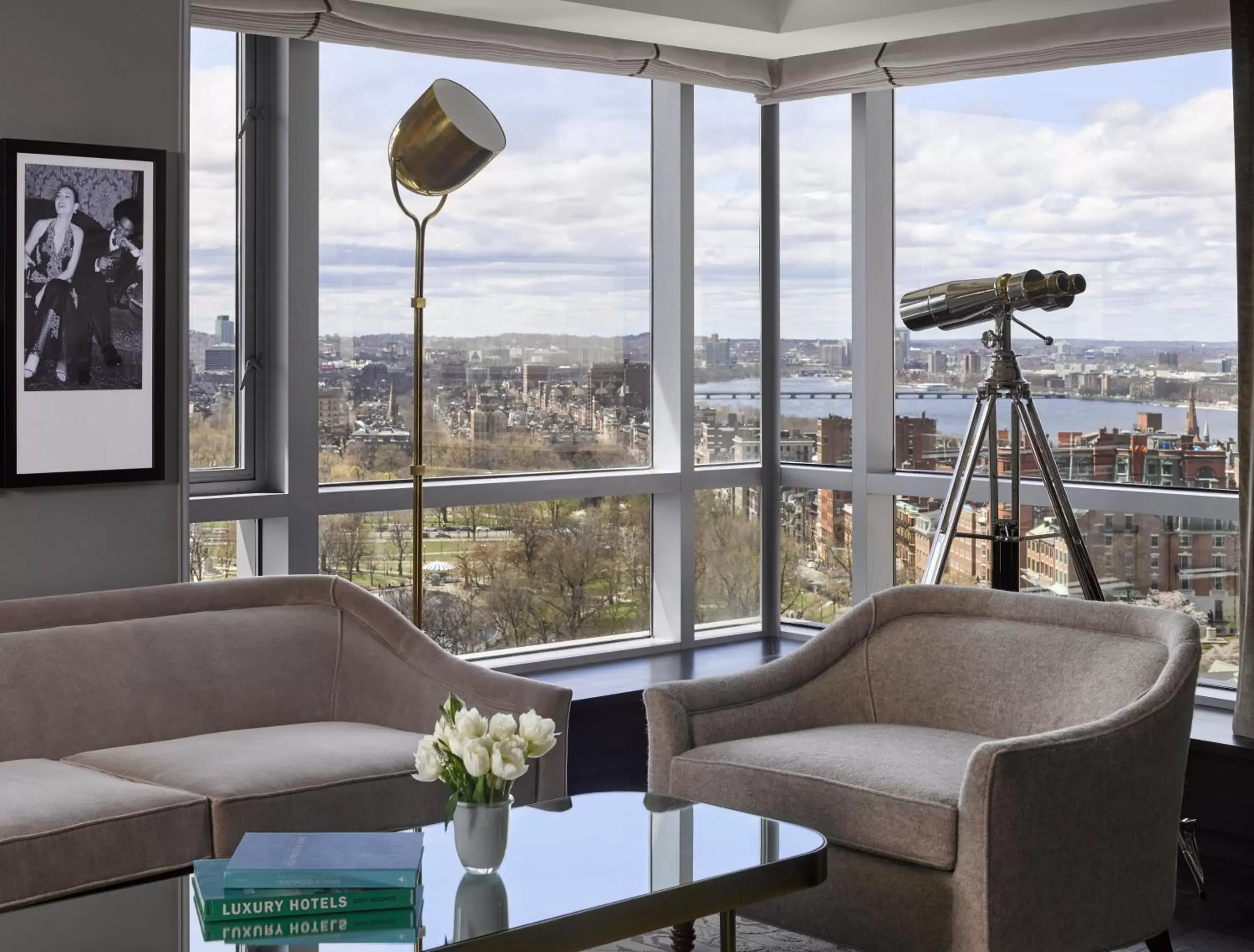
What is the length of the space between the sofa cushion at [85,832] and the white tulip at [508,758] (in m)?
0.88

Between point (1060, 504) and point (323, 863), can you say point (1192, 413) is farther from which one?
point (323, 863)

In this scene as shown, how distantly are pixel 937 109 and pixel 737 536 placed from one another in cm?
163

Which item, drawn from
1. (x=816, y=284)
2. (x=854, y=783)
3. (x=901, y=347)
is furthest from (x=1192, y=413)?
(x=854, y=783)

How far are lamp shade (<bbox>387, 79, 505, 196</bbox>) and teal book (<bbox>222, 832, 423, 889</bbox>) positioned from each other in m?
1.94

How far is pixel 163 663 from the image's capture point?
341cm

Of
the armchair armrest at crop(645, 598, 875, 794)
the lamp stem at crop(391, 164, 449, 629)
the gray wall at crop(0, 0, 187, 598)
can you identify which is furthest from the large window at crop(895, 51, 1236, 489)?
the gray wall at crop(0, 0, 187, 598)

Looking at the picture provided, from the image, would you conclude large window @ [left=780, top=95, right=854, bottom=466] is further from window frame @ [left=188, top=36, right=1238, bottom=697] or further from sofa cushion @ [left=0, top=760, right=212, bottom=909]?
sofa cushion @ [left=0, top=760, right=212, bottom=909]

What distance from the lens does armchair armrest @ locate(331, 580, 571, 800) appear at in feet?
10.9

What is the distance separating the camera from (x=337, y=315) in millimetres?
4363

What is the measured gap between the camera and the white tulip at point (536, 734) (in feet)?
7.80

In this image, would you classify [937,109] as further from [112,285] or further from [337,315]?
[112,285]

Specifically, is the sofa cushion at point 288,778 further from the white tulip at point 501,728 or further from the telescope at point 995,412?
the telescope at point 995,412


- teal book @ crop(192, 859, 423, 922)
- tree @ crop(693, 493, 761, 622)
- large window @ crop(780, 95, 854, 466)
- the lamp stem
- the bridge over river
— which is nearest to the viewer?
teal book @ crop(192, 859, 423, 922)

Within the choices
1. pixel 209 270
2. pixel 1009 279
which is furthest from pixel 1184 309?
pixel 209 270
